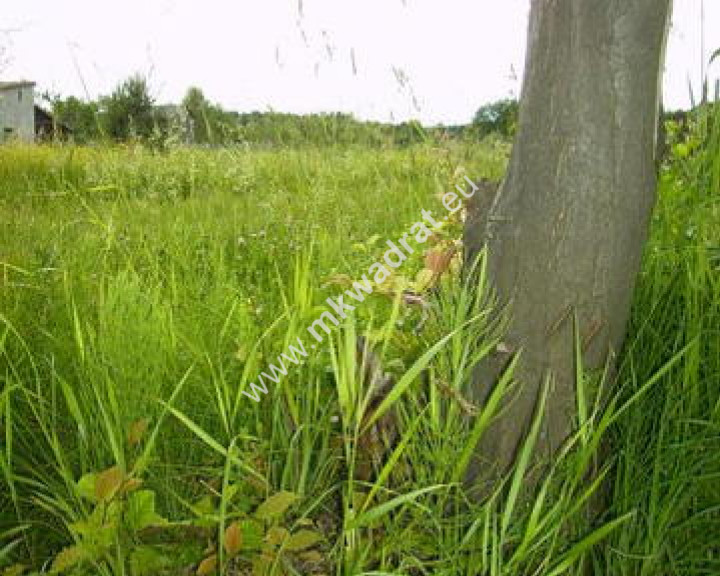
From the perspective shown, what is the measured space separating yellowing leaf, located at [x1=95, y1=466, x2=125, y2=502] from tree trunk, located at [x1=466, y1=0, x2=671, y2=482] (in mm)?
634

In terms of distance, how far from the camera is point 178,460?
4.82 feet

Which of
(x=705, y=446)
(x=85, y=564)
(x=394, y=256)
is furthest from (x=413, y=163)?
(x=85, y=564)

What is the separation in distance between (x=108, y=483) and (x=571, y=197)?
88cm

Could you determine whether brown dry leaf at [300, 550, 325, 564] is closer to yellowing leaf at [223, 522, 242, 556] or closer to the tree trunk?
yellowing leaf at [223, 522, 242, 556]

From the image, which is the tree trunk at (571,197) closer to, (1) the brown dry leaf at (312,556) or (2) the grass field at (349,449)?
(2) the grass field at (349,449)

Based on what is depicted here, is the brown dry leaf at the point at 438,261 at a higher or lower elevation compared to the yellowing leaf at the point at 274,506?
higher

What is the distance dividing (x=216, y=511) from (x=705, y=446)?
0.83 m

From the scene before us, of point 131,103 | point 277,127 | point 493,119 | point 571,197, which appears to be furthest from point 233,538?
point 131,103

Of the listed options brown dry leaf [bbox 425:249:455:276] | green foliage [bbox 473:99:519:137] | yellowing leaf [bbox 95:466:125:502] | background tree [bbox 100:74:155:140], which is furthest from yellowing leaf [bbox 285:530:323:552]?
green foliage [bbox 473:99:519:137]

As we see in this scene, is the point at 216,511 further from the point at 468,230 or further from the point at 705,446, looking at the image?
the point at 705,446

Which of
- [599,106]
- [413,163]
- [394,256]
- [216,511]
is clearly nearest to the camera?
[216,511]

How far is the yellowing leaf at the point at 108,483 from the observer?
1.08 meters

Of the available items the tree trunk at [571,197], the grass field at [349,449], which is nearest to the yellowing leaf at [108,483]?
the grass field at [349,449]

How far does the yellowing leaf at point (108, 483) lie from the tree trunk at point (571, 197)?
634 mm
